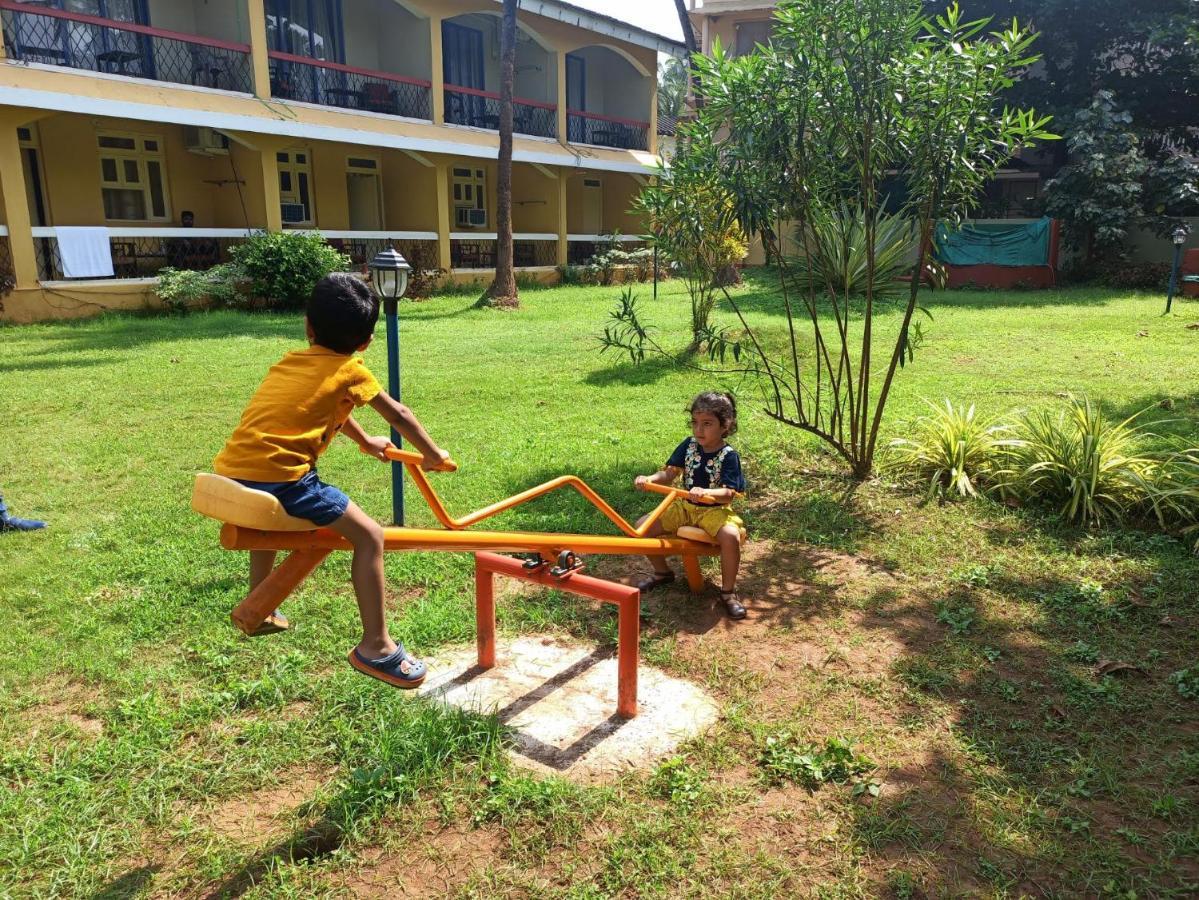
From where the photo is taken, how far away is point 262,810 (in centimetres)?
293

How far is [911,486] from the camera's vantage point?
20.0ft

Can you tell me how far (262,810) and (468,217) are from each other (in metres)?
21.3

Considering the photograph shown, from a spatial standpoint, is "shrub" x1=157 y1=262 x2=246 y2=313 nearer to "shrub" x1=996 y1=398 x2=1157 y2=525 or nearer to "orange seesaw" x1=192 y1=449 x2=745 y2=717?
"orange seesaw" x1=192 y1=449 x2=745 y2=717

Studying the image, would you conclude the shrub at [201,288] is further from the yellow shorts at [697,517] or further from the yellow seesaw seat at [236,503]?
the yellow seesaw seat at [236,503]

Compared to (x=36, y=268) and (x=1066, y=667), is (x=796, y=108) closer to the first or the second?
(x=1066, y=667)

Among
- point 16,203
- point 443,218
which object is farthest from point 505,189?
point 16,203

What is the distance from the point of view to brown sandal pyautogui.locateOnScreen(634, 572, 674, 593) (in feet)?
15.4

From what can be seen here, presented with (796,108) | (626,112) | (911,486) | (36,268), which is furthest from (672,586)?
(626,112)

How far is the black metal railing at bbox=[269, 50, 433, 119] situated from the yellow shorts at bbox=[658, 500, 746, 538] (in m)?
15.4

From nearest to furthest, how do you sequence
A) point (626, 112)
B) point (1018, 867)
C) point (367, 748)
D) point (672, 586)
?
1. point (1018, 867)
2. point (367, 748)
3. point (672, 586)
4. point (626, 112)

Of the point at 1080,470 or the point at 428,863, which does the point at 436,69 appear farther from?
the point at 428,863

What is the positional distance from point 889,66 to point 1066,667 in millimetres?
3633

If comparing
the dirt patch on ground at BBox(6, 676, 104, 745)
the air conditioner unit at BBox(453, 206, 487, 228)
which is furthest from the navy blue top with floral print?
the air conditioner unit at BBox(453, 206, 487, 228)

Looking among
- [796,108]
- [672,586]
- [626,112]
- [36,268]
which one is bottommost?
[672,586]
